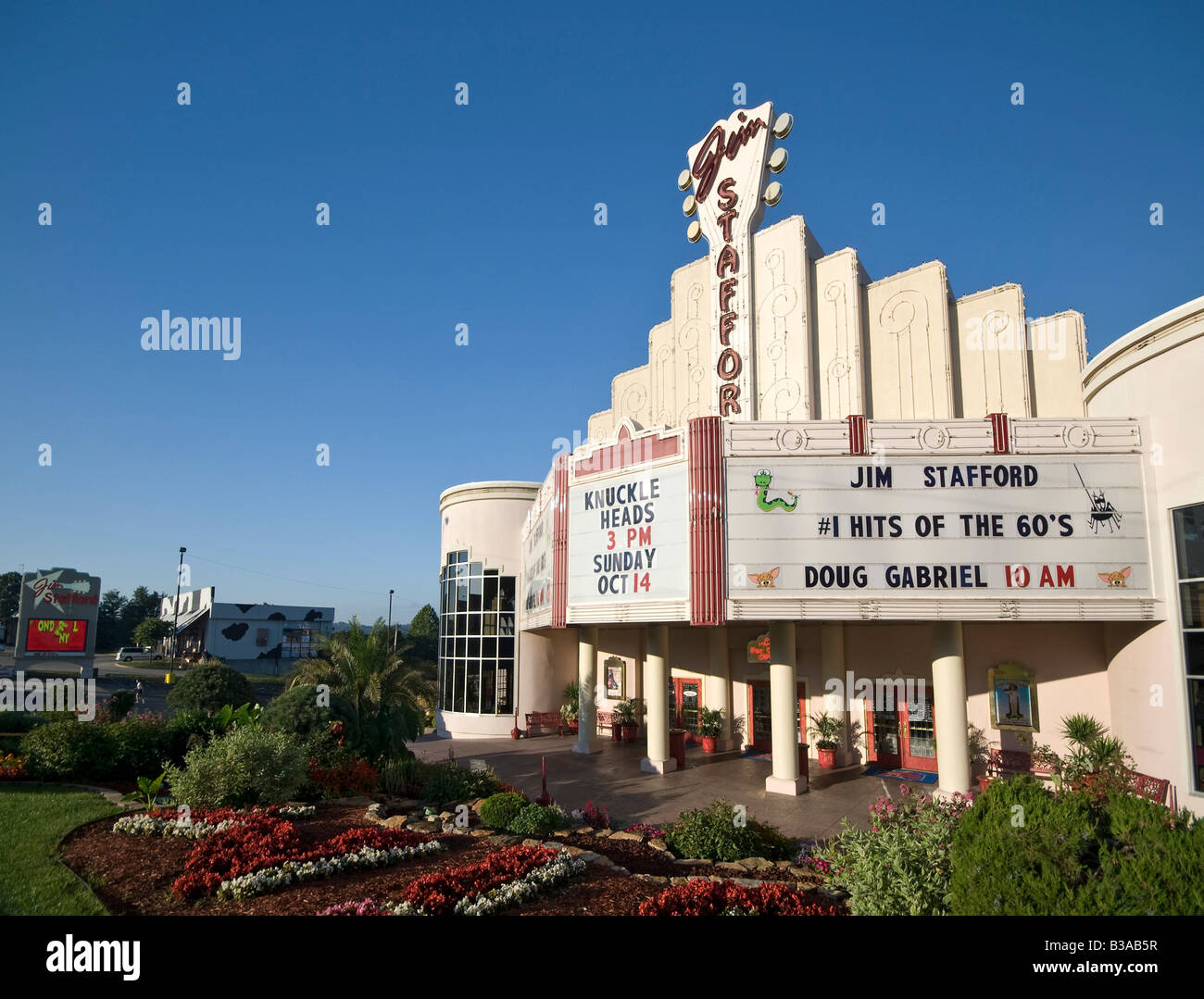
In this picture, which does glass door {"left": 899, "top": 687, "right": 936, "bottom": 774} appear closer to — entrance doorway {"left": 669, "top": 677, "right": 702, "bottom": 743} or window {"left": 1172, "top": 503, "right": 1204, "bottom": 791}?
window {"left": 1172, "top": 503, "right": 1204, "bottom": 791}

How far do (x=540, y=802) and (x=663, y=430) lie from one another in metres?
10.2

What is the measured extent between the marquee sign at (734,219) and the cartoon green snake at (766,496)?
7390mm

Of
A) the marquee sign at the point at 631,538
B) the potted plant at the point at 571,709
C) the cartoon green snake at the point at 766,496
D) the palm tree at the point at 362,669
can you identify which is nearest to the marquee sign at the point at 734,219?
the marquee sign at the point at 631,538

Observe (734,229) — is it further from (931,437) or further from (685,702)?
(685,702)

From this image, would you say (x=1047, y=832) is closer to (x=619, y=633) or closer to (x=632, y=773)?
(x=632, y=773)

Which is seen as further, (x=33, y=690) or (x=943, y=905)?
(x=33, y=690)

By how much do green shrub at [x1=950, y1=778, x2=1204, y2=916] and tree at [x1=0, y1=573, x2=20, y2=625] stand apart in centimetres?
14247

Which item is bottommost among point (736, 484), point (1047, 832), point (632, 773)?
point (632, 773)

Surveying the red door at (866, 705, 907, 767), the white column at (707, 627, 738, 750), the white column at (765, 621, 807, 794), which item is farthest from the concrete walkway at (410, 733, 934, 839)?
the white column at (707, 627, 738, 750)

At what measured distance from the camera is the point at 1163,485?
16.6 metres

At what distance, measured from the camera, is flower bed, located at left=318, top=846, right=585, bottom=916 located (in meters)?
8.22

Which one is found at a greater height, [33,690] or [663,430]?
[663,430]

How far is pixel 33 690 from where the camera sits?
1260 inches
